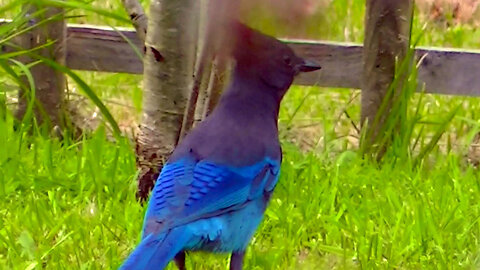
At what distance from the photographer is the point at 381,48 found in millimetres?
3602

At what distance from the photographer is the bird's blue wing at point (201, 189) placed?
2139 mm

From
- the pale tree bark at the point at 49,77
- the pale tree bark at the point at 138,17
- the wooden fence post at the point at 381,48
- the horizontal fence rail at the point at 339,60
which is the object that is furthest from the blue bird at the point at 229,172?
the pale tree bark at the point at 49,77

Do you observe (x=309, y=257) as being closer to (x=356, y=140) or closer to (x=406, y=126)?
(x=406, y=126)

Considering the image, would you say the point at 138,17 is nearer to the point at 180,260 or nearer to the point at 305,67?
the point at 305,67

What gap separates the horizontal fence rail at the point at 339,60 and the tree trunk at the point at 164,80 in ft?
2.71

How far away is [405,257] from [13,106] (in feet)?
6.21

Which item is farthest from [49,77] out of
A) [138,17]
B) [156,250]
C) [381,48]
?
[156,250]

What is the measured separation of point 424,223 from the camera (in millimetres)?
2756

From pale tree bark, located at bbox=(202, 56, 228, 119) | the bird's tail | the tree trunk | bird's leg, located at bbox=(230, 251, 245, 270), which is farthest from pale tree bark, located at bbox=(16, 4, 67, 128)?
the bird's tail

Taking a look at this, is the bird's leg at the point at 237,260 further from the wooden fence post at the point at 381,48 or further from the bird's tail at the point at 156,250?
the wooden fence post at the point at 381,48

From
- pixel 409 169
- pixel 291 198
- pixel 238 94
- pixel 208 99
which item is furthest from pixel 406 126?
pixel 238 94

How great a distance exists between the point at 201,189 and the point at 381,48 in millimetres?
1588

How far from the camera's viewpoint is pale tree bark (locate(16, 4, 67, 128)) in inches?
148

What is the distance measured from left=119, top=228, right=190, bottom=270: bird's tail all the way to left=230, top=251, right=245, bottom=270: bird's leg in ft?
0.69
